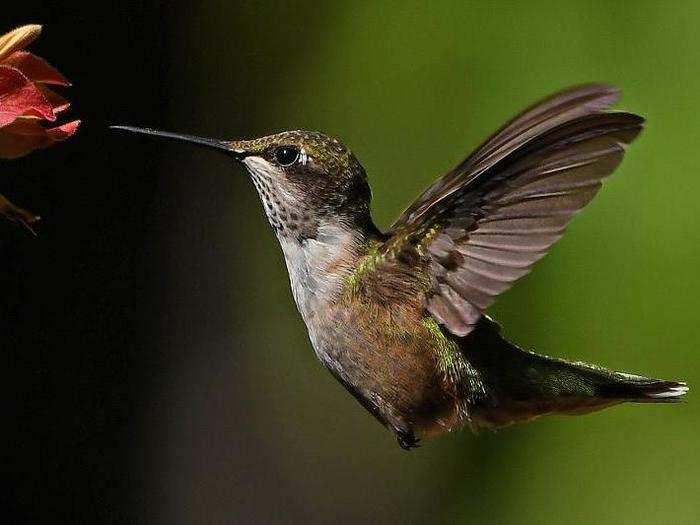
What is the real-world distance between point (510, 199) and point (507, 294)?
4.85ft

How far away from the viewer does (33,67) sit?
82 centimetres

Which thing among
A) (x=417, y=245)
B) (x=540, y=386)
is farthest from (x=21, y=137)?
(x=540, y=386)

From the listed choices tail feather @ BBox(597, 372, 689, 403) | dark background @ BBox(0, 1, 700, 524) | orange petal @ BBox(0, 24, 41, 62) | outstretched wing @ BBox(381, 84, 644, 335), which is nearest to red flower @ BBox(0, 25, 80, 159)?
orange petal @ BBox(0, 24, 41, 62)

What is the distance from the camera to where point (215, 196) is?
3.26 metres

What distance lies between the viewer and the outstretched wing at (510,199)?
974mm

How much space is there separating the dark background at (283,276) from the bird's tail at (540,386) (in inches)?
41.2

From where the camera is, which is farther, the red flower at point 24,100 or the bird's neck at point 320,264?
the bird's neck at point 320,264

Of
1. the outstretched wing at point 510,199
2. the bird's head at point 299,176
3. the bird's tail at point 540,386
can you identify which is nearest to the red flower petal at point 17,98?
the bird's head at point 299,176

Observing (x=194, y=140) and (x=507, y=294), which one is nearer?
(x=194, y=140)

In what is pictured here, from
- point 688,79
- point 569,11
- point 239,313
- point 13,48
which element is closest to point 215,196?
point 239,313

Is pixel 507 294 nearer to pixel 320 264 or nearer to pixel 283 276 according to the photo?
pixel 283 276

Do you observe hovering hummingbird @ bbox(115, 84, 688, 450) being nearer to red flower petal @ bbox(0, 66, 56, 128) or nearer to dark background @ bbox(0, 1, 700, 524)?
red flower petal @ bbox(0, 66, 56, 128)

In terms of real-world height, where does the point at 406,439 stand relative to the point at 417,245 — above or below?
below

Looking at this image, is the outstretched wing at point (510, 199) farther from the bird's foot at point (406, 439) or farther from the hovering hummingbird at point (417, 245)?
the bird's foot at point (406, 439)
